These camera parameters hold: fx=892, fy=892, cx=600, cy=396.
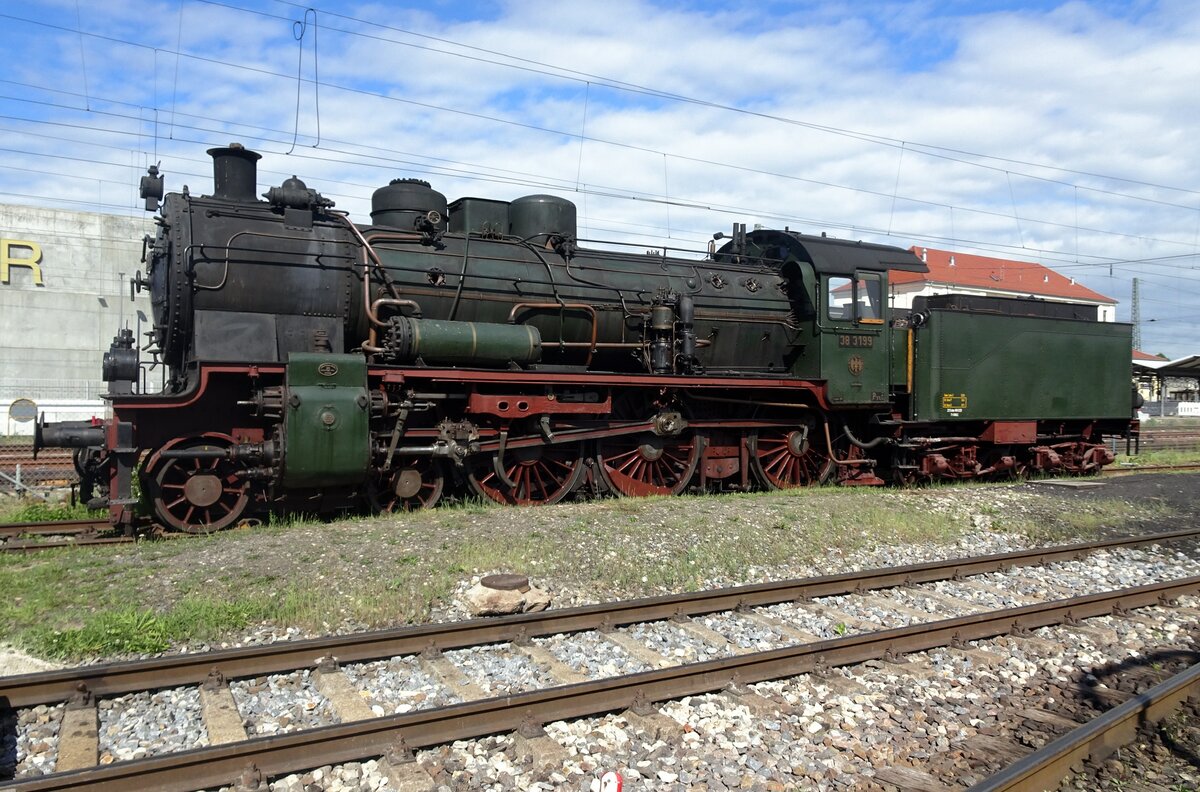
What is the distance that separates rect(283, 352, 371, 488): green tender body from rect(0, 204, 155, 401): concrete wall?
84.9 ft

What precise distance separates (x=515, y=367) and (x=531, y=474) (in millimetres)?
1650

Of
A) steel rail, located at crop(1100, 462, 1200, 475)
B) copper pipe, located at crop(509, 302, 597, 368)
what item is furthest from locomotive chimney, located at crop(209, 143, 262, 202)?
steel rail, located at crop(1100, 462, 1200, 475)

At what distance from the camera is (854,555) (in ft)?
32.3

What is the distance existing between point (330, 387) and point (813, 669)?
19.7ft

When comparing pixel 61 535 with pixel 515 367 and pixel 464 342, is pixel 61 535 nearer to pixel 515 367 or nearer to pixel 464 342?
pixel 464 342

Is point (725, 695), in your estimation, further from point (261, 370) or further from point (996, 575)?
point (261, 370)

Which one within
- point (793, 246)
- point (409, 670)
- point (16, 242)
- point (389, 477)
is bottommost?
point (409, 670)

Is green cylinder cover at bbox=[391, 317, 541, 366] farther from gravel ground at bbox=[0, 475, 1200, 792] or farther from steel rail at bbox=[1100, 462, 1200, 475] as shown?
steel rail at bbox=[1100, 462, 1200, 475]

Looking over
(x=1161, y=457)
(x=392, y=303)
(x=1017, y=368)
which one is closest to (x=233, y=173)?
(x=392, y=303)

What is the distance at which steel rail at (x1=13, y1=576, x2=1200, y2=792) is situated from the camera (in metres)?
4.09

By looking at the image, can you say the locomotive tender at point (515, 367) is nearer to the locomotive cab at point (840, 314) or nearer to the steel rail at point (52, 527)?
the locomotive cab at point (840, 314)

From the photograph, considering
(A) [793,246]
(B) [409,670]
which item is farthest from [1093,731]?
(A) [793,246]

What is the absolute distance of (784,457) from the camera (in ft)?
45.3

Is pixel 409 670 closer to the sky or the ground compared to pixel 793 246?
closer to the ground
